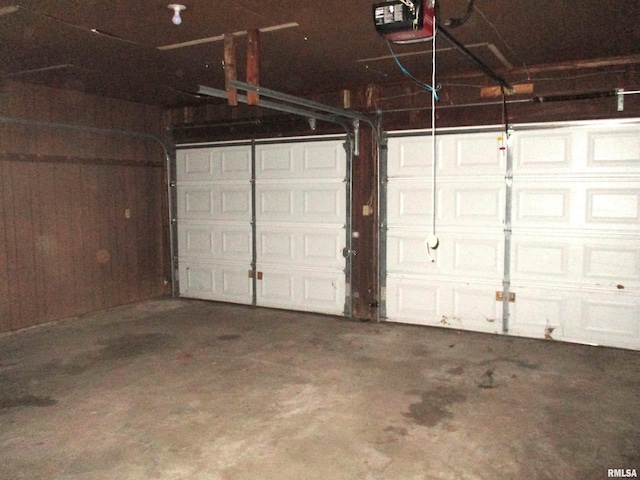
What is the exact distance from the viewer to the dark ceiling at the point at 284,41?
11.3ft

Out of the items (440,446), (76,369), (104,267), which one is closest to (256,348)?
(76,369)

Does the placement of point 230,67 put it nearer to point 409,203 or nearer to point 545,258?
point 409,203

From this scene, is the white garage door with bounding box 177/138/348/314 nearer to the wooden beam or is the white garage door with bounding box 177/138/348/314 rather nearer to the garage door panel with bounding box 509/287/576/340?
the wooden beam

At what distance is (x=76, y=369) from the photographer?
4316 mm

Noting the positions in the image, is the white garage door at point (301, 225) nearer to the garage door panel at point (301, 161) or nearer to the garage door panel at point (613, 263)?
the garage door panel at point (301, 161)

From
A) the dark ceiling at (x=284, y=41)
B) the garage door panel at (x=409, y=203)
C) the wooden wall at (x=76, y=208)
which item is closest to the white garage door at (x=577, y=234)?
the dark ceiling at (x=284, y=41)

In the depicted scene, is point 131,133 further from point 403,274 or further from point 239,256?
point 403,274

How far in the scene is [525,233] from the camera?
203 inches

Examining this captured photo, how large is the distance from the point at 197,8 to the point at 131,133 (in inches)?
134

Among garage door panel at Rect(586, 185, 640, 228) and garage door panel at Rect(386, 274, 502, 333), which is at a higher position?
garage door panel at Rect(586, 185, 640, 228)

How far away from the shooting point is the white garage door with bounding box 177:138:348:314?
241 inches

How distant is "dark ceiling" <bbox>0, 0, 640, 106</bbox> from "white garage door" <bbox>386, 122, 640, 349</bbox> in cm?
79

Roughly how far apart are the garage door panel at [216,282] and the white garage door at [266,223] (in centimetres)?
1

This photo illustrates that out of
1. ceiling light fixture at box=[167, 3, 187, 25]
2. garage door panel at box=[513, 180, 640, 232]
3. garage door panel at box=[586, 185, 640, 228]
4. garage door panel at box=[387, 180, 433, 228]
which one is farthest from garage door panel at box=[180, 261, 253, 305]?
garage door panel at box=[586, 185, 640, 228]
